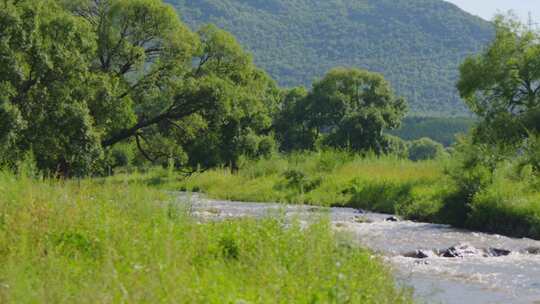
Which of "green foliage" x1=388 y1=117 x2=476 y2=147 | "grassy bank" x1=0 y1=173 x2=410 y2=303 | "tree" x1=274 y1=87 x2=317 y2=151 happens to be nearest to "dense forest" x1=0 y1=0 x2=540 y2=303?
"grassy bank" x1=0 y1=173 x2=410 y2=303

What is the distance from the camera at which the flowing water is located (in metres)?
11.5

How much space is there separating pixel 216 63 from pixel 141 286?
38.6 metres

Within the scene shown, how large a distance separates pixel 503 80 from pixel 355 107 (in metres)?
44.7

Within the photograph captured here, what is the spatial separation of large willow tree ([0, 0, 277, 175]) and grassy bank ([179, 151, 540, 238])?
376 centimetres

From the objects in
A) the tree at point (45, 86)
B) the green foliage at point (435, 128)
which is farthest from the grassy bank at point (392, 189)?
the green foliage at point (435, 128)

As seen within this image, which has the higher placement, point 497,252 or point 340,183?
point 497,252

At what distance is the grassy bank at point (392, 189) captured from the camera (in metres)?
21.6

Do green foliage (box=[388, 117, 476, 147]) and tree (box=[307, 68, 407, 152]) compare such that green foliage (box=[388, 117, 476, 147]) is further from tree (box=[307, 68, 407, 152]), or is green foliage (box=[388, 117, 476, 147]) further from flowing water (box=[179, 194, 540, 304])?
flowing water (box=[179, 194, 540, 304])

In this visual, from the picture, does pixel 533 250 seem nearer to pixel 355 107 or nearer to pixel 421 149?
pixel 355 107

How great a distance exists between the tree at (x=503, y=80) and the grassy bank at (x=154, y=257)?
26.4 meters

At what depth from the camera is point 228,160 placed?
198 feet

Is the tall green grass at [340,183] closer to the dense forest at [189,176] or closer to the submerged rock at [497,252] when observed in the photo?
the dense forest at [189,176]

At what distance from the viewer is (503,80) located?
36.9 meters

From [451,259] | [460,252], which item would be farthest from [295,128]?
[451,259]
